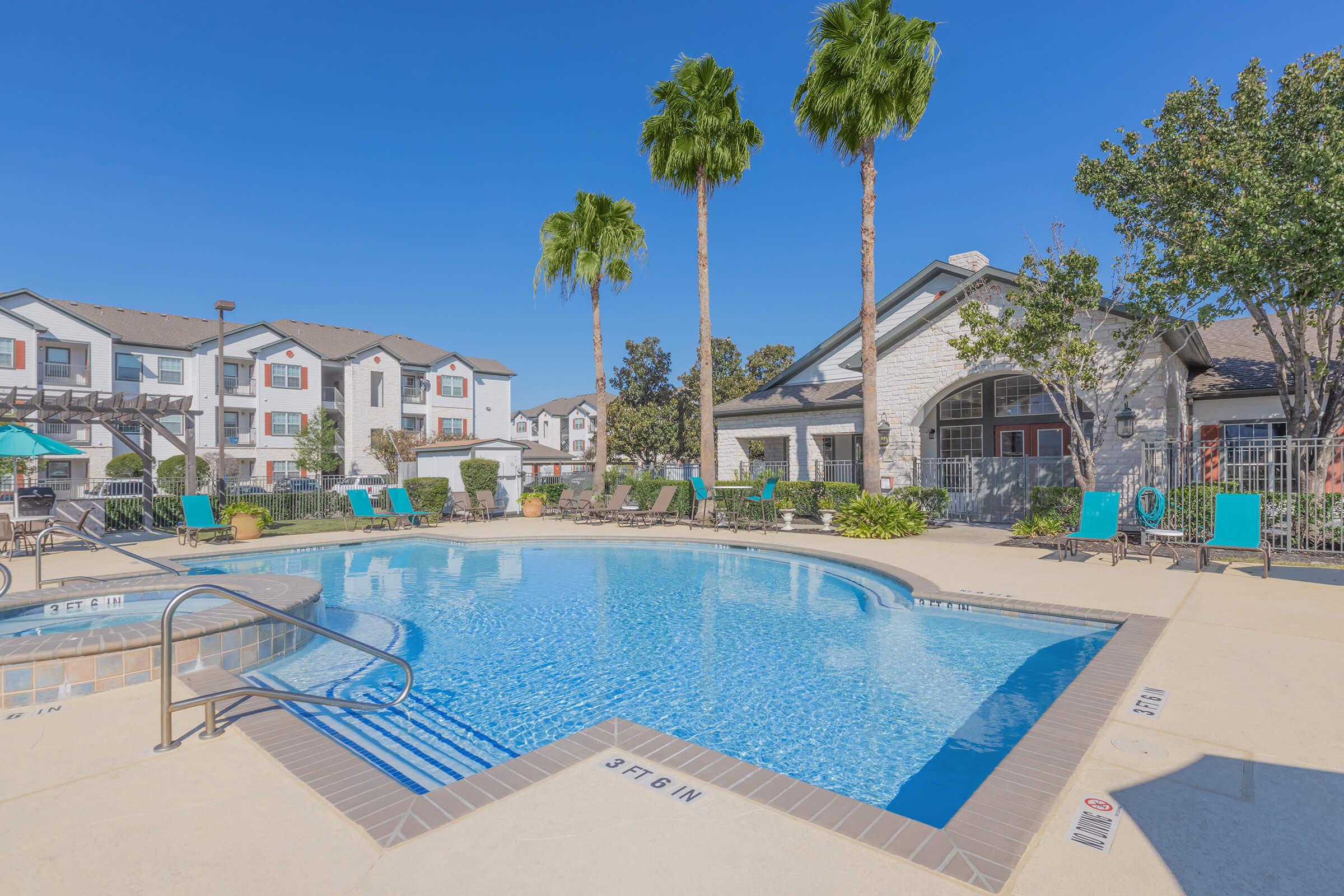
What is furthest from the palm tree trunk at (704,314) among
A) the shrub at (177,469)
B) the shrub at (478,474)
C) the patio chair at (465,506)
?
the shrub at (177,469)

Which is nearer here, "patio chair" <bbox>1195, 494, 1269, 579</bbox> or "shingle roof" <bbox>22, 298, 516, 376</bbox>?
"patio chair" <bbox>1195, 494, 1269, 579</bbox>

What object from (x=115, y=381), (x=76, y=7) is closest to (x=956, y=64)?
(x=76, y=7)

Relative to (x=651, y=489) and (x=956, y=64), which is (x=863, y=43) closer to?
(x=956, y=64)

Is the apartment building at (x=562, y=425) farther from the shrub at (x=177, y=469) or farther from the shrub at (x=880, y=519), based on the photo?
the shrub at (x=880, y=519)

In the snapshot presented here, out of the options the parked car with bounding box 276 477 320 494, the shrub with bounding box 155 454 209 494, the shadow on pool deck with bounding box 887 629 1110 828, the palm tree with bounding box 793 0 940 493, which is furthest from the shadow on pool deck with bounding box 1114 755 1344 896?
the parked car with bounding box 276 477 320 494

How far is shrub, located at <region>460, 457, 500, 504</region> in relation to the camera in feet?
73.2

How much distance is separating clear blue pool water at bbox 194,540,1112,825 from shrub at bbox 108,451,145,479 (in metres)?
27.9

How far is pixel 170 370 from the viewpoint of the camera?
3491 cm

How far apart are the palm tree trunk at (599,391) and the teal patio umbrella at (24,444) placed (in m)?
12.7

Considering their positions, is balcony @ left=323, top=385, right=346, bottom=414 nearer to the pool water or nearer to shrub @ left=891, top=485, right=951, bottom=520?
shrub @ left=891, top=485, right=951, bottom=520

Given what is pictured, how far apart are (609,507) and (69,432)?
30.1 meters

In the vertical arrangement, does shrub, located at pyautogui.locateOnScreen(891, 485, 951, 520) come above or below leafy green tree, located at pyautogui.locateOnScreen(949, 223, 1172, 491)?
below

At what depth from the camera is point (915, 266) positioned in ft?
75.6

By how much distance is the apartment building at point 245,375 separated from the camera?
31391 mm
